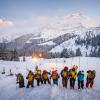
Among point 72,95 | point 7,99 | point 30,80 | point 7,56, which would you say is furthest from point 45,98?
point 7,56

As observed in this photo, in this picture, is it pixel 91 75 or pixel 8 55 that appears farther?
pixel 8 55

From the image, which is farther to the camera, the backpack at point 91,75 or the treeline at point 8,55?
the treeline at point 8,55

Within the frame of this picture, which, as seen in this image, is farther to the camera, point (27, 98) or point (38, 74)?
point (38, 74)

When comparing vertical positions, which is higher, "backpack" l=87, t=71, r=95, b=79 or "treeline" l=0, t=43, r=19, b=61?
"treeline" l=0, t=43, r=19, b=61

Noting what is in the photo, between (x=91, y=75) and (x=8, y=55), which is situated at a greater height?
(x=8, y=55)

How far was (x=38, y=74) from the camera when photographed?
21375 millimetres

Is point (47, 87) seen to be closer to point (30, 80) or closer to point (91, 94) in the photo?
point (30, 80)

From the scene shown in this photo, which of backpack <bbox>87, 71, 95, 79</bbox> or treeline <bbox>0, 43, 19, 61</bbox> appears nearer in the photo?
backpack <bbox>87, 71, 95, 79</bbox>

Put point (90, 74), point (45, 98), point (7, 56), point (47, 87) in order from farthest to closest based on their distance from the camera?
1. point (7, 56)
2. point (90, 74)
3. point (47, 87)
4. point (45, 98)

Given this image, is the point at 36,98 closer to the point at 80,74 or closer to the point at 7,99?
the point at 7,99

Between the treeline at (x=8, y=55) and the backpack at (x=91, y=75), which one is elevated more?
the treeline at (x=8, y=55)

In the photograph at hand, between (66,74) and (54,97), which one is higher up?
(66,74)

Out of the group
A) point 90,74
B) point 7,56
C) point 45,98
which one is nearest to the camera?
point 45,98

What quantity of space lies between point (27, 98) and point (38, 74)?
476 cm
